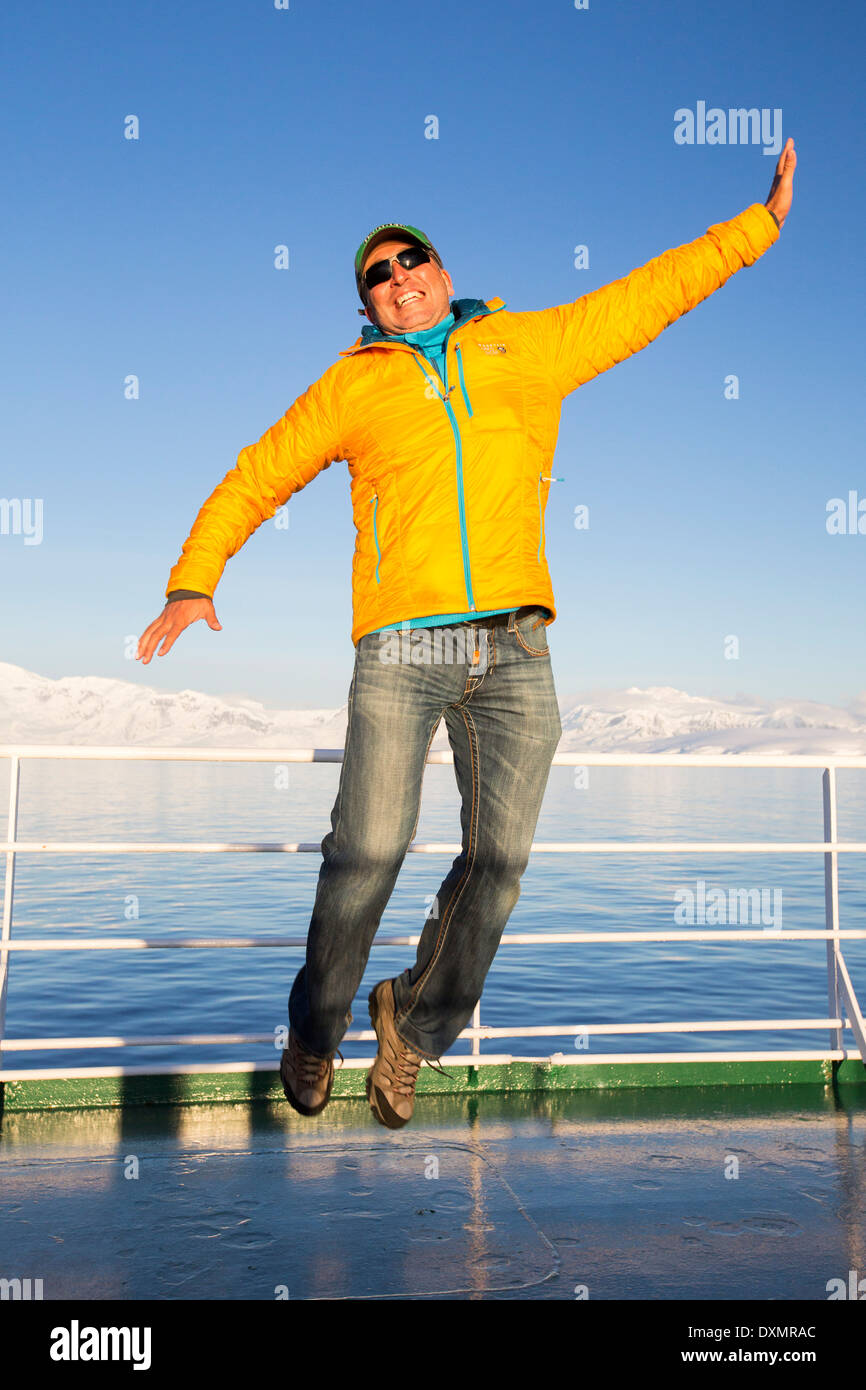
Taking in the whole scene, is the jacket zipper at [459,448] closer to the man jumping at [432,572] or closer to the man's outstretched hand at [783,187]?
the man jumping at [432,572]

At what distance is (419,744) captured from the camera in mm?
2303

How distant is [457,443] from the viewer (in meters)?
2.24

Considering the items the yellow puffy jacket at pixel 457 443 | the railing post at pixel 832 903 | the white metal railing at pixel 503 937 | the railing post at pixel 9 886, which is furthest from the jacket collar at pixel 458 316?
the railing post at pixel 832 903

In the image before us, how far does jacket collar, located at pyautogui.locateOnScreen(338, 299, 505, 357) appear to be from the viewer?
7.84ft

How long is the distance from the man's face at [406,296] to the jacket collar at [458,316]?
42mm

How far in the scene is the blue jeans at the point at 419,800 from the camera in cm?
Answer: 226

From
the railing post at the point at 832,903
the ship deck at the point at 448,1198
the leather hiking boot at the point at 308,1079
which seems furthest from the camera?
the railing post at the point at 832,903

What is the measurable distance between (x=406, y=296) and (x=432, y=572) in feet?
2.30

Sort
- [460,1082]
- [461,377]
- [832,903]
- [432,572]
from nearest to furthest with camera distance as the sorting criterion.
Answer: [432,572] < [461,377] < [460,1082] < [832,903]

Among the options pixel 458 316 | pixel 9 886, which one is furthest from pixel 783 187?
pixel 9 886

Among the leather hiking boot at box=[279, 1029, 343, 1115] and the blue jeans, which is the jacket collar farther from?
the leather hiking boot at box=[279, 1029, 343, 1115]

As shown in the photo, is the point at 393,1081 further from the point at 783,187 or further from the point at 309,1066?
the point at 783,187

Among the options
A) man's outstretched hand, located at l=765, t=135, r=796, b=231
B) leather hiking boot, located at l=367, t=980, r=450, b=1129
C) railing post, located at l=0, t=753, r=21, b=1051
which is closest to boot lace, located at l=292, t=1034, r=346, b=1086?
leather hiking boot, located at l=367, t=980, r=450, b=1129

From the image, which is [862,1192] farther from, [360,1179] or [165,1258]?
[165,1258]
